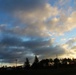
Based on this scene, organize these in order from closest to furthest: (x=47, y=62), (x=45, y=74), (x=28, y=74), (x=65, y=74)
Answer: (x=28, y=74)
(x=45, y=74)
(x=65, y=74)
(x=47, y=62)

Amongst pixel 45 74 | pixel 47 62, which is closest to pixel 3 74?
pixel 45 74

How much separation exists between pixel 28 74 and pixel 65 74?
1772cm

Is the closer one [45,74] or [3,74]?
[3,74]

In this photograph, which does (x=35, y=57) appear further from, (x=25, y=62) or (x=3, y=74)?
(x=3, y=74)

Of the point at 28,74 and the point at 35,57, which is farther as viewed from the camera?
the point at 35,57

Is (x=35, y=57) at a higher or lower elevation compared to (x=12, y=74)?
higher

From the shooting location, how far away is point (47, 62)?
156 m

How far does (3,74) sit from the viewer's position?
175 ft

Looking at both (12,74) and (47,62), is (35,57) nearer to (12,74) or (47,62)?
(47,62)

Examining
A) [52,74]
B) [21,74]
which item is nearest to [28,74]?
[21,74]

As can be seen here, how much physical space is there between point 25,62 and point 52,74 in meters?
128

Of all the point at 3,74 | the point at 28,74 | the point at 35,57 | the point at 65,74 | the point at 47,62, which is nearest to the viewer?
the point at 3,74

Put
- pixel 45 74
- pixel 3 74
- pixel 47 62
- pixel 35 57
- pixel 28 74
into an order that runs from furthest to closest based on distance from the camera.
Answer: pixel 35 57 → pixel 47 62 → pixel 45 74 → pixel 28 74 → pixel 3 74

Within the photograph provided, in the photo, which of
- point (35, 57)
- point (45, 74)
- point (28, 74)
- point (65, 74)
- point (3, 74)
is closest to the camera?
point (3, 74)
